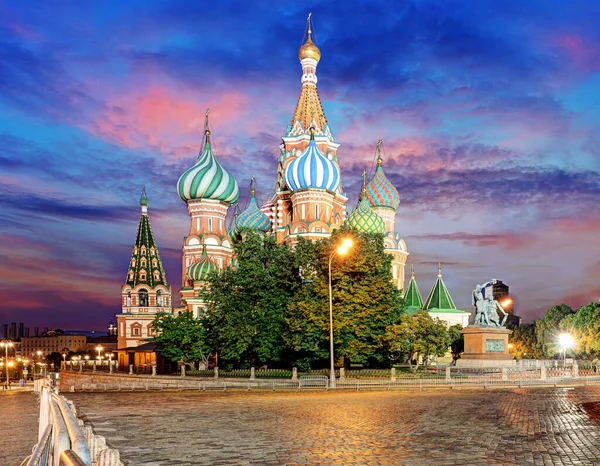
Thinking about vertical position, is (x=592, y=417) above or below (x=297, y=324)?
below

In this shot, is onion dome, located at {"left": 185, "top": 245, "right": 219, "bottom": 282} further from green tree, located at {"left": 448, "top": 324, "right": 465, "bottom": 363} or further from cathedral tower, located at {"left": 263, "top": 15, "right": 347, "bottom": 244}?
green tree, located at {"left": 448, "top": 324, "right": 465, "bottom": 363}

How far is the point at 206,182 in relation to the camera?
73438 mm

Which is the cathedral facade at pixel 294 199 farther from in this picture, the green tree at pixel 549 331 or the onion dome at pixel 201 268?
the green tree at pixel 549 331

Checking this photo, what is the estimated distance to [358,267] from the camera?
39.2 m

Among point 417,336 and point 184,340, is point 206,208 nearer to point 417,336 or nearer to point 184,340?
point 184,340

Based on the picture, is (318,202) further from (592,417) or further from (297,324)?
(592,417)

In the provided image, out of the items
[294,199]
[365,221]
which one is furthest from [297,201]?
[365,221]

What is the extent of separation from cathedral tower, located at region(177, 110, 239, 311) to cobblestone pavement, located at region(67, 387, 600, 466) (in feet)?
167

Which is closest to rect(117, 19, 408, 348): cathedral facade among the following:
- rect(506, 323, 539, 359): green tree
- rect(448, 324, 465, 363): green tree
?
rect(448, 324, 465, 363): green tree

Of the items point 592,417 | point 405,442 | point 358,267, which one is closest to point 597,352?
point 358,267

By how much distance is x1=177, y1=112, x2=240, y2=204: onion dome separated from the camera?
73625 millimetres

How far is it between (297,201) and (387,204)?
71.5 ft

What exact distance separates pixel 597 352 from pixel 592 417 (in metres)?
53.5

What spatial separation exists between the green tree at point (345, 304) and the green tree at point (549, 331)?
134ft
